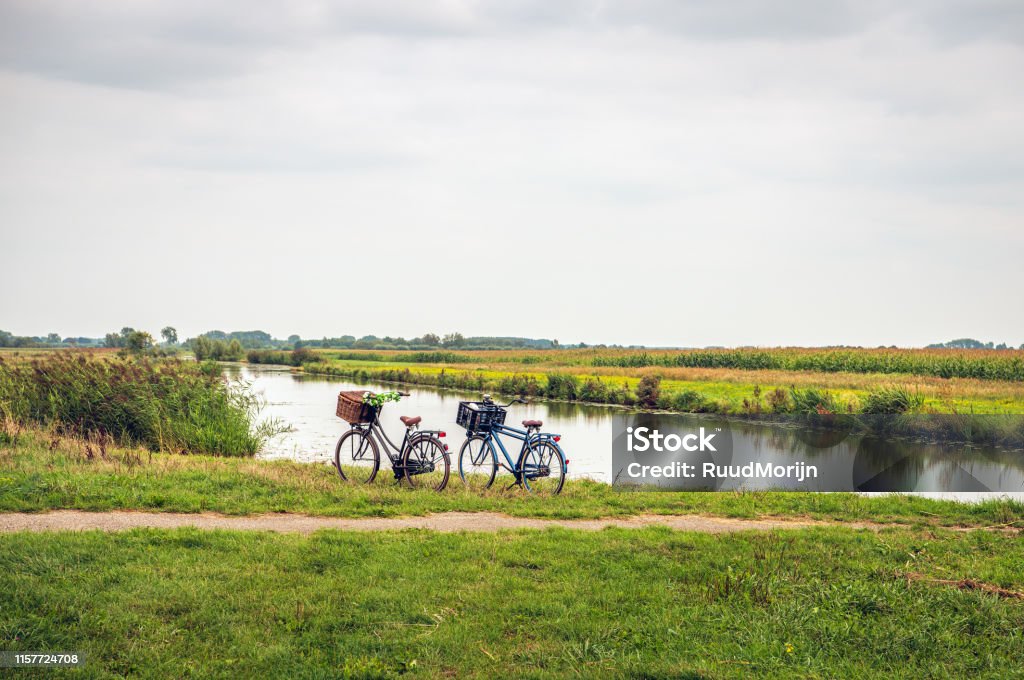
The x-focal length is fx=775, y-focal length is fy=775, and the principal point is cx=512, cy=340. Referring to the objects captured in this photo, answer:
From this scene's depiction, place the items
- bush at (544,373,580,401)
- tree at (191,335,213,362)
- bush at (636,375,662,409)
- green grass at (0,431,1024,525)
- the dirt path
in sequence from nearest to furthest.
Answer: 1. the dirt path
2. green grass at (0,431,1024,525)
3. bush at (636,375,662,409)
4. bush at (544,373,580,401)
5. tree at (191,335,213,362)

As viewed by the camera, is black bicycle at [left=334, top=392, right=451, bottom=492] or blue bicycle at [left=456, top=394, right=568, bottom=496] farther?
black bicycle at [left=334, top=392, right=451, bottom=492]

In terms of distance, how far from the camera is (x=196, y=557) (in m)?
6.92

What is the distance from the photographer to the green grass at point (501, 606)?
16.6 feet

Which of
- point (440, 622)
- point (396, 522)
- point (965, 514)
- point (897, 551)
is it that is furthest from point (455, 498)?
point (965, 514)

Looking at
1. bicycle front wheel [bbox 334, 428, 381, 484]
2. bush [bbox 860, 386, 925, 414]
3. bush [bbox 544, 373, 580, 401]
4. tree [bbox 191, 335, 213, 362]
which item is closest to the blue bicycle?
bicycle front wheel [bbox 334, 428, 381, 484]

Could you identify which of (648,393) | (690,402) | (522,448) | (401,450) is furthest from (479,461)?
(648,393)

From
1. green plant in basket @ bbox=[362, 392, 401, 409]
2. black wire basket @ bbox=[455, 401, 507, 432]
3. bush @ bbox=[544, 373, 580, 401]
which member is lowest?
bush @ bbox=[544, 373, 580, 401]

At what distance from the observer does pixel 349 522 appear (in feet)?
28.9

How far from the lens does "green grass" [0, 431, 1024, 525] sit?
927 cm

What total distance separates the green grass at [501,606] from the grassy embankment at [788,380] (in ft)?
65.9

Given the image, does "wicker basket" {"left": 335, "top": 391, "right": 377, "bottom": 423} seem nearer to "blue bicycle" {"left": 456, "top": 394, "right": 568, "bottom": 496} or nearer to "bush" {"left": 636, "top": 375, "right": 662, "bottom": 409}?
"blue bicycle" {"left": 456, "top": 394, "right": 568, "bottom": 496}

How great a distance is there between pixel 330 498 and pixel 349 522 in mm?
1145

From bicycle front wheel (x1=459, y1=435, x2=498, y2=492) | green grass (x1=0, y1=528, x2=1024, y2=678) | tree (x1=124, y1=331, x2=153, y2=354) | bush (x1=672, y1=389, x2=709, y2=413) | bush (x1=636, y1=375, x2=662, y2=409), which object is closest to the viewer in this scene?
green grass (x1=0, y1=528, x2=1024, y2=678)

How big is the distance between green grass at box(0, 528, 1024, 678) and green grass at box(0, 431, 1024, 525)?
176cm
